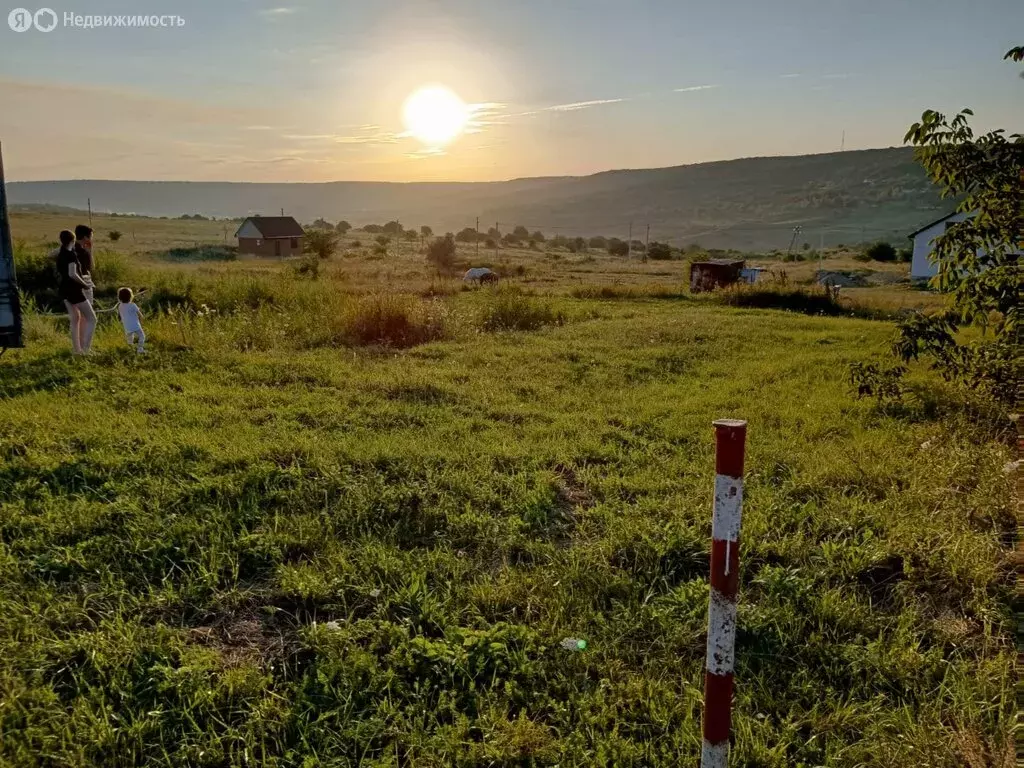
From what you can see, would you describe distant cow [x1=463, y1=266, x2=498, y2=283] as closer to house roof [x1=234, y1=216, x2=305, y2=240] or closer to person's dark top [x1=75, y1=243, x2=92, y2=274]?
person's dark top [x1=75, y1=243, x2=92, y2=274]

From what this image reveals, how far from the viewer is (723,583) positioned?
2.00 m

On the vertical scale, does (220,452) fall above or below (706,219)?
below

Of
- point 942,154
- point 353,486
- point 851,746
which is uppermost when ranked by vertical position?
point 942,154

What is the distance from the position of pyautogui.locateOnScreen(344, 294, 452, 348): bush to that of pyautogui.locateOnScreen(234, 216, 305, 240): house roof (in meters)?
49.8

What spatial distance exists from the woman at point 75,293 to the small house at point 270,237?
1994 inches

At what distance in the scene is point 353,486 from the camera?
4.90 metres

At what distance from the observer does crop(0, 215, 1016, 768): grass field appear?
2.70 meters

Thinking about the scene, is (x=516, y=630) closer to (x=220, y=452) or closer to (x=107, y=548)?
(x=107, y=548)

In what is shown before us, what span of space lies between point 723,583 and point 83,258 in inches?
404

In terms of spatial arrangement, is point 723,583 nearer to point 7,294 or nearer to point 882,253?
point 7,294

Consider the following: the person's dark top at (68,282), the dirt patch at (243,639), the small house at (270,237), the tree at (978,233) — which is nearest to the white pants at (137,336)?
the person's dark top at (68,282)

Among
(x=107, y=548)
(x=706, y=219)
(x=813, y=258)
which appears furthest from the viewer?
(x=706, y=219)

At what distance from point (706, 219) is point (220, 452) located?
140400 millimetres

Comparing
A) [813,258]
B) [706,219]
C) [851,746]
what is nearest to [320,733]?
[851,746]
